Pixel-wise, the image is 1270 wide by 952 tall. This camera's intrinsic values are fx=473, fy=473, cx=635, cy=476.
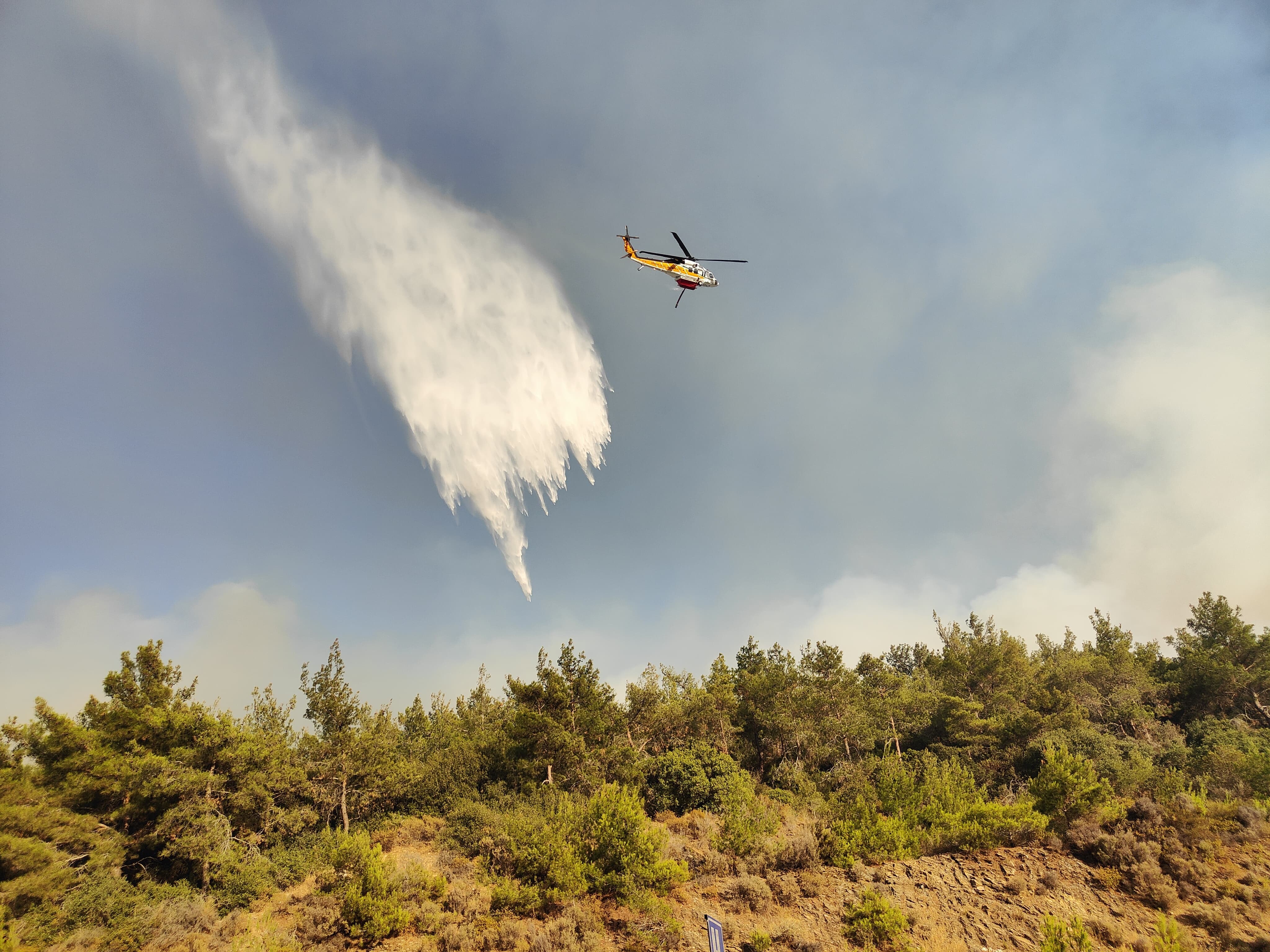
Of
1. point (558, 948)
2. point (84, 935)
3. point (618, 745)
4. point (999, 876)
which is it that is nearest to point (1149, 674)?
point (999, 876)

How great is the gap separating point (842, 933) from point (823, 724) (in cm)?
3150

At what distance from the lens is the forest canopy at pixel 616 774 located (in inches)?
793

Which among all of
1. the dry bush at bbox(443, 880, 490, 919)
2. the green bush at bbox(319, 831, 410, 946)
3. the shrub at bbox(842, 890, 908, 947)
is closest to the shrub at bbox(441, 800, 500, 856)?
the dry bush at bbox(443, 880, 490, 919)

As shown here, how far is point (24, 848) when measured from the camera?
19.4 meters

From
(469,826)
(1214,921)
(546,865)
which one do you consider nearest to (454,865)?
(469,826)

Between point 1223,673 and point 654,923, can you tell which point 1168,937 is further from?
point 1223,673

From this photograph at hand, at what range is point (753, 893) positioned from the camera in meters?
18.9

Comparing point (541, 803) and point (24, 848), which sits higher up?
point (24, 848)

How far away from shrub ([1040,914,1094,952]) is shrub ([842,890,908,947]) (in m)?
4.49

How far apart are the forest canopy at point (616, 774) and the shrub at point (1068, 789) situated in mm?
96

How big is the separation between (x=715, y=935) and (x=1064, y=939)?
9.41 metres

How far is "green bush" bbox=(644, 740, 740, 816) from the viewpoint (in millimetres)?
34906

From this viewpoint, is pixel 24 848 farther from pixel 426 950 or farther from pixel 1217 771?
pixel 1217 771

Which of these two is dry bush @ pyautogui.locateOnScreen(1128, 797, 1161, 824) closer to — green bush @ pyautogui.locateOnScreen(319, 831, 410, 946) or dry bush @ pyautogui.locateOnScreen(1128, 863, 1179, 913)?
dry bush @ pyautogui.locateOnScreen(1128, 863, 1179, 913)
